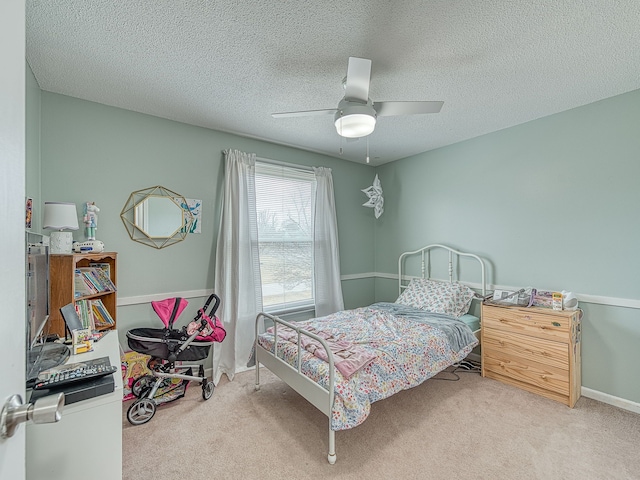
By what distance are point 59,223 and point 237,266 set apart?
1525 millimetres

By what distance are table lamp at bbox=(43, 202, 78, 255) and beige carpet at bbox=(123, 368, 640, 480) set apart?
1.43m

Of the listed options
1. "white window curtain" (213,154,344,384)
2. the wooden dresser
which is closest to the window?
"white window curtain" (213,154,344,384)

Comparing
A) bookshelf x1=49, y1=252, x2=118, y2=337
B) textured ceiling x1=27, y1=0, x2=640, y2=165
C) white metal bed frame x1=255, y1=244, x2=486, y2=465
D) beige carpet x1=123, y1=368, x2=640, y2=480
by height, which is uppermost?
textured ceiling x1=27, y1=0, x2=640, y2=165

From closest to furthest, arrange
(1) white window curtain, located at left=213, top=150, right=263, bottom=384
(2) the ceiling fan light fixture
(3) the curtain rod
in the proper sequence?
(2) the ceiling fan light fixture
(1) white window curtain, located at left=213, top=150, right=263, bottom=384
(3) the curtain rod

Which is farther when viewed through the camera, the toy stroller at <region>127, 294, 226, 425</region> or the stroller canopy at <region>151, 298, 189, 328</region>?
the stroller canopy at <region>151, 298, 189, 328</region>

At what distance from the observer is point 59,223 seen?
214 centimetres

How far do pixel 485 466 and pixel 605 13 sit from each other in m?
2.72

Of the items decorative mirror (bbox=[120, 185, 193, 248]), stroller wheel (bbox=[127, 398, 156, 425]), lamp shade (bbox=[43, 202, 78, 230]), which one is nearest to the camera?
lamp shade (bbox=[43, 202, 78, 230])

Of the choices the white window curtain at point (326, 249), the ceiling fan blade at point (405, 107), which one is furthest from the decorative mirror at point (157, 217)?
the ceiling fan blade at point (405, 107)

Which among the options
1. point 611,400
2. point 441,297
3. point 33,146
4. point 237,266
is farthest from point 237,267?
point 611,400

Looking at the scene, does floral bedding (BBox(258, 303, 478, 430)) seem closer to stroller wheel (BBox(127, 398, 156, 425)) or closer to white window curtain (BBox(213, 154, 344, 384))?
white window curtain (BBox(213, 154, 344, 384))

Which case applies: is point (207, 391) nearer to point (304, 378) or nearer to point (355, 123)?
point (304, 378)

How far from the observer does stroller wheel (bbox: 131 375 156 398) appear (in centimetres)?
246

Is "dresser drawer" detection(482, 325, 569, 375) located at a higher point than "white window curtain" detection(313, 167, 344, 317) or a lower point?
lower
